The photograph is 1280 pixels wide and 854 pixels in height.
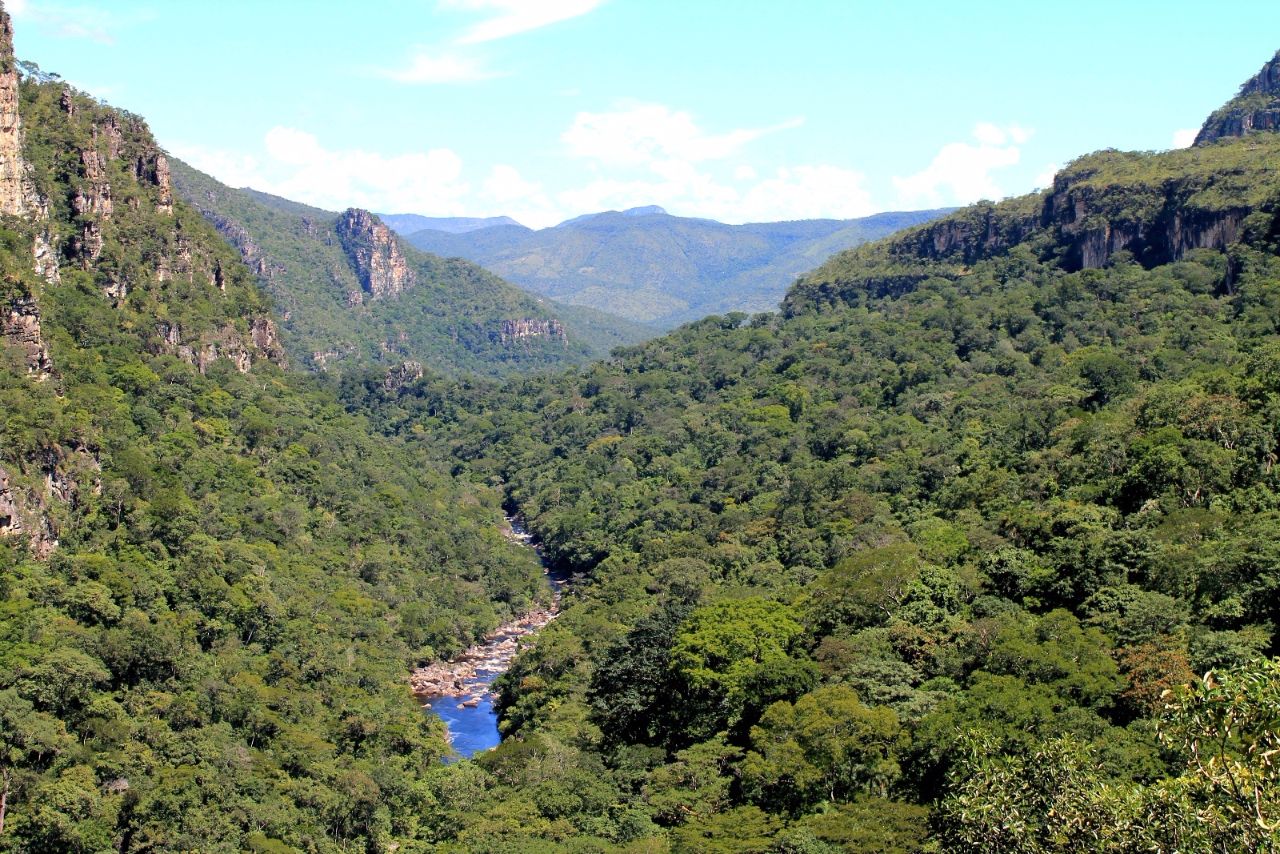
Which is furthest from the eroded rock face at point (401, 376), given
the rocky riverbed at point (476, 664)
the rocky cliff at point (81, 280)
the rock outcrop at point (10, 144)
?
the rock outcrop at point (10, 144)

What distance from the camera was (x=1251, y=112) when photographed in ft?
383

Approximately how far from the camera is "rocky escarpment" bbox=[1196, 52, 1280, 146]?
114375mm

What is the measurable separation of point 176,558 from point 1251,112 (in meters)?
105

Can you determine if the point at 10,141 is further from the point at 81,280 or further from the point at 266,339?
the point at 266,339

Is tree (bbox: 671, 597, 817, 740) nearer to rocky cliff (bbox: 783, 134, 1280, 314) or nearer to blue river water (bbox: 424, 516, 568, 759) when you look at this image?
blue river water (bbox: 424, 516, 568, 759)

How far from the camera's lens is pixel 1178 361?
70625 millimetres

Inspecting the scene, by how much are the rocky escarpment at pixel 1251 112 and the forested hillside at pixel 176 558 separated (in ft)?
260

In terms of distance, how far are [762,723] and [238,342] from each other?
60.3m

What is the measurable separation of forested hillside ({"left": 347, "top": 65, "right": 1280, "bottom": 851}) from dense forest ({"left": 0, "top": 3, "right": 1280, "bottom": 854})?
186 mm

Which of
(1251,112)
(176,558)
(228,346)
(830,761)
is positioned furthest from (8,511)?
(1251,112)

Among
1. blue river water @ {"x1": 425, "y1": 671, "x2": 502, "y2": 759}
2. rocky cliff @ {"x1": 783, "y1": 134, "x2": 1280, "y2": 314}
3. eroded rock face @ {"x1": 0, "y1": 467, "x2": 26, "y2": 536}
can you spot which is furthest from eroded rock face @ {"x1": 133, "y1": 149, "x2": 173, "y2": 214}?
rocky cliff @ {"x1": 783, "y1": 134, "x2": 1280, "y2": 314}

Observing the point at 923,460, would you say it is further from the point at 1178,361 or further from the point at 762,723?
the point at 762,723

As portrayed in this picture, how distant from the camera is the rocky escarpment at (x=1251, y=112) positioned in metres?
114

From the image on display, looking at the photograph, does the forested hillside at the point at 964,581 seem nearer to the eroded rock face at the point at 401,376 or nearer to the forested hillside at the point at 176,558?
the forested hillside at the point at 176,558
